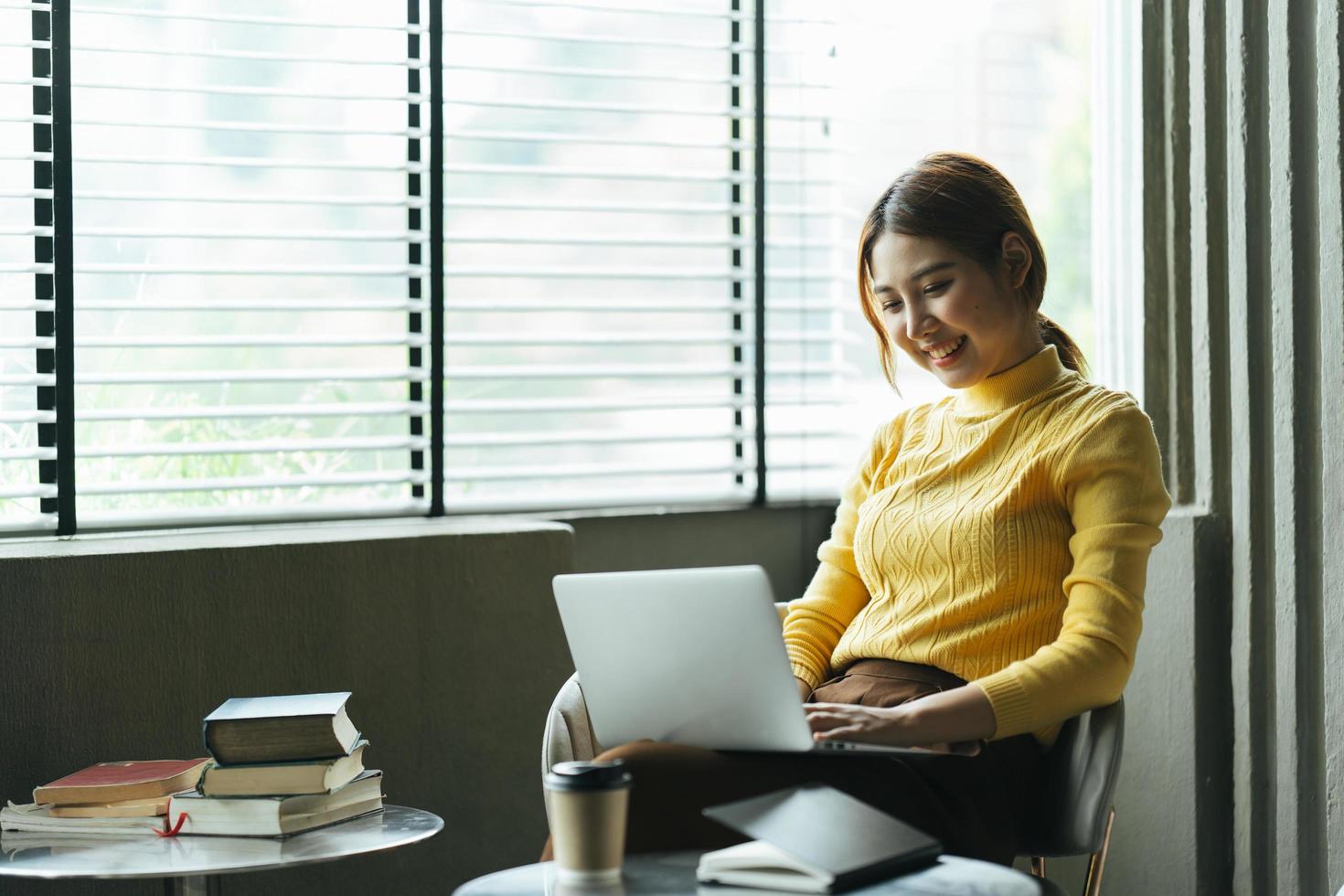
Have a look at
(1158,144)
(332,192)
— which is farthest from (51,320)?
(1158,144)

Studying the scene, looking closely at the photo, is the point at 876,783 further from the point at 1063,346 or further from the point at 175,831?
the point at 175,831

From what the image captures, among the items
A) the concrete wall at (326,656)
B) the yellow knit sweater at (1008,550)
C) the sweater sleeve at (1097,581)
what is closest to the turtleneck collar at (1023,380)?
the yellow knit sweater at (1008,550)

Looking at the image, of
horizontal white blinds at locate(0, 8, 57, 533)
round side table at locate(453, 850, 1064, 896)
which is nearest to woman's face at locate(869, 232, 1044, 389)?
round side table at locate(453, 850, 1064, 896)

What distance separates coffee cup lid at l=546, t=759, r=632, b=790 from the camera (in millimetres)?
1325

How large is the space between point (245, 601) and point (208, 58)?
1.06 meters

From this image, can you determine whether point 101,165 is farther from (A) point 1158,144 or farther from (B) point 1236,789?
(B) point 1236,789

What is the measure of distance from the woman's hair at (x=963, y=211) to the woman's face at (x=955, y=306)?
1 centimetres

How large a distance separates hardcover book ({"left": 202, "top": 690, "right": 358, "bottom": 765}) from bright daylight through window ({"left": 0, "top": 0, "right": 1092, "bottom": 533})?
87 centimetres

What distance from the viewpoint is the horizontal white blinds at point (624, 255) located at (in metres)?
2.76

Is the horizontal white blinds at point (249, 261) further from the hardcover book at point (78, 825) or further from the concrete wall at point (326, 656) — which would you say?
the hardcover book at point (78, 825)

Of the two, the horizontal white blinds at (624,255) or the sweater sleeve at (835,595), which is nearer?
the sweater sleeve at (835,595)

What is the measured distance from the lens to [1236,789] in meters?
2.34

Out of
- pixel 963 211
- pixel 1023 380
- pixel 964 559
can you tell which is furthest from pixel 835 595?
pixel 963 211

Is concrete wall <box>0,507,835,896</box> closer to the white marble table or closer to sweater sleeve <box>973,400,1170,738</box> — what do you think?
the white marble table
